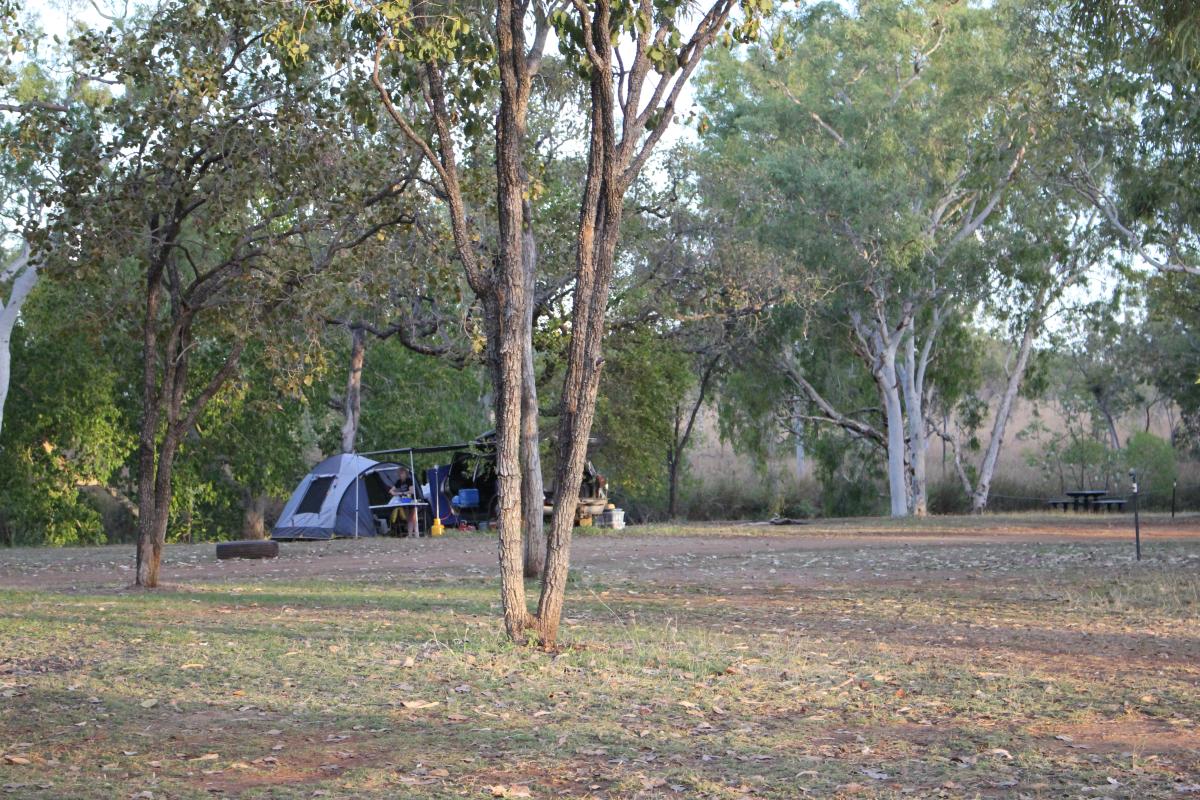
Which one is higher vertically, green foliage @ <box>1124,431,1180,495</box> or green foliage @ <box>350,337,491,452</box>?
green foliage @ <box>350,337,491,452</box>

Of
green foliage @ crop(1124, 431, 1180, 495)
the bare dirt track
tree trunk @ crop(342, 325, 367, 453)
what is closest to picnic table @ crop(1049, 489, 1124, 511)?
green foliage @ crop(1124, 431, 1180, 495)

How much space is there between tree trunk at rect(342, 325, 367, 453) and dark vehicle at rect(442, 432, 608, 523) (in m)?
2.31

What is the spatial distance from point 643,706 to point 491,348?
3.36m

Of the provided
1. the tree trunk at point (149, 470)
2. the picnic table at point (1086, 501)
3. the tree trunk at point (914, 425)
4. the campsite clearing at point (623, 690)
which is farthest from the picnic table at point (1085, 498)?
the tree trunk at point (149, 470)

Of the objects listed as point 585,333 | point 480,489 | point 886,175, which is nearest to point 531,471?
point 585,333

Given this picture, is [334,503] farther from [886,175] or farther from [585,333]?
[585,333]

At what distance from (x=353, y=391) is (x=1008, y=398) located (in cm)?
1691

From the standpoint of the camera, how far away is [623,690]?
7.95m

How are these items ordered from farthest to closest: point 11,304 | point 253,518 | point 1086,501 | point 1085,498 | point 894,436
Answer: point 1085,498 < point 1086,501 < point 894,436 < point 253,518 < point 11,304

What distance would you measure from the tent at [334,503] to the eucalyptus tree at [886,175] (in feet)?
31.2

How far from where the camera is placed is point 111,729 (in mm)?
6914

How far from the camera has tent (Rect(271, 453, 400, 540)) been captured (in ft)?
92.0

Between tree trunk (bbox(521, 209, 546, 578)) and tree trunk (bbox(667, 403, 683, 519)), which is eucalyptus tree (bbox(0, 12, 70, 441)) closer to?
tree trunk (bbox(521, 209, 546, 578))

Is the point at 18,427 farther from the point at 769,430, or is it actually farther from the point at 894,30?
the point at 894,30
